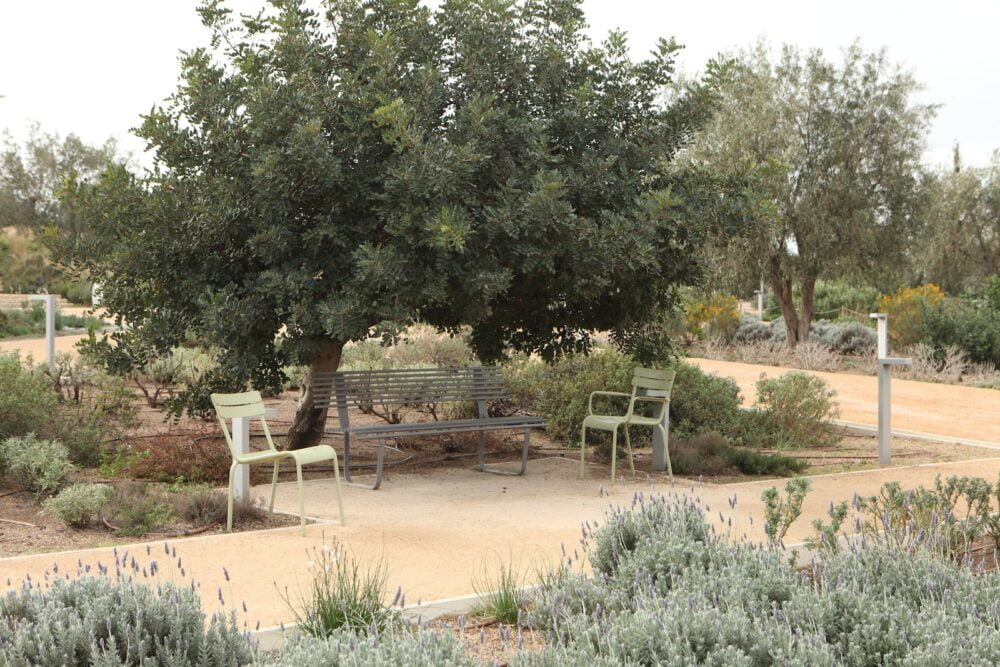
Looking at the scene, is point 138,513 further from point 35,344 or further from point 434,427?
point 35,344

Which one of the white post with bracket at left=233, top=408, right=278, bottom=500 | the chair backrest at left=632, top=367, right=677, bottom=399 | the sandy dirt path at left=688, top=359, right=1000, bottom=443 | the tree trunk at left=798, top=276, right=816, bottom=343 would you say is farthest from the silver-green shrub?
the tree trunk at left=798, top=276, right=816, bottom=343

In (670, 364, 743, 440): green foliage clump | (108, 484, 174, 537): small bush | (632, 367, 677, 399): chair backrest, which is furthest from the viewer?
(670, 364, 743, 440): green foliage clump

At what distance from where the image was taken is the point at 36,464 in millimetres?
7828

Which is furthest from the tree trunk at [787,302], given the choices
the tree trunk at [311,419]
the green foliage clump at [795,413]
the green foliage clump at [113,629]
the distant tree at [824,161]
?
the green foliage clump at [113,629]

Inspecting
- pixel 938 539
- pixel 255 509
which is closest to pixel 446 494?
pixel 255 509

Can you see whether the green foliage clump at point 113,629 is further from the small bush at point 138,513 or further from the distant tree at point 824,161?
the distant tree at point 824,161

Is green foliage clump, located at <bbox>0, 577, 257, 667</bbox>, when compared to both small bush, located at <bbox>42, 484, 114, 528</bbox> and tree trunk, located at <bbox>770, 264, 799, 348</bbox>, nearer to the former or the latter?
small bush, located at <bbox>42, 484, 114, 528</bbox>

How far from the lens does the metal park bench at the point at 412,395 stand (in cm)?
894

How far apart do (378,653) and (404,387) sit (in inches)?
266

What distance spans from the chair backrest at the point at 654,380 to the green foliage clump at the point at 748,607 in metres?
4.65

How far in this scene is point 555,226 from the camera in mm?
8258

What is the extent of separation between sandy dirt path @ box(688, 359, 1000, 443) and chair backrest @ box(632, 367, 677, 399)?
449 centimetres

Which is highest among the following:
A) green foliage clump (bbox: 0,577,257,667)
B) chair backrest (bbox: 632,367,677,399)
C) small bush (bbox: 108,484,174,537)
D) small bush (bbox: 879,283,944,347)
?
small bush (bbox: 879,283,944,347)

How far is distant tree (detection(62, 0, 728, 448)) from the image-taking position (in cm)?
823
